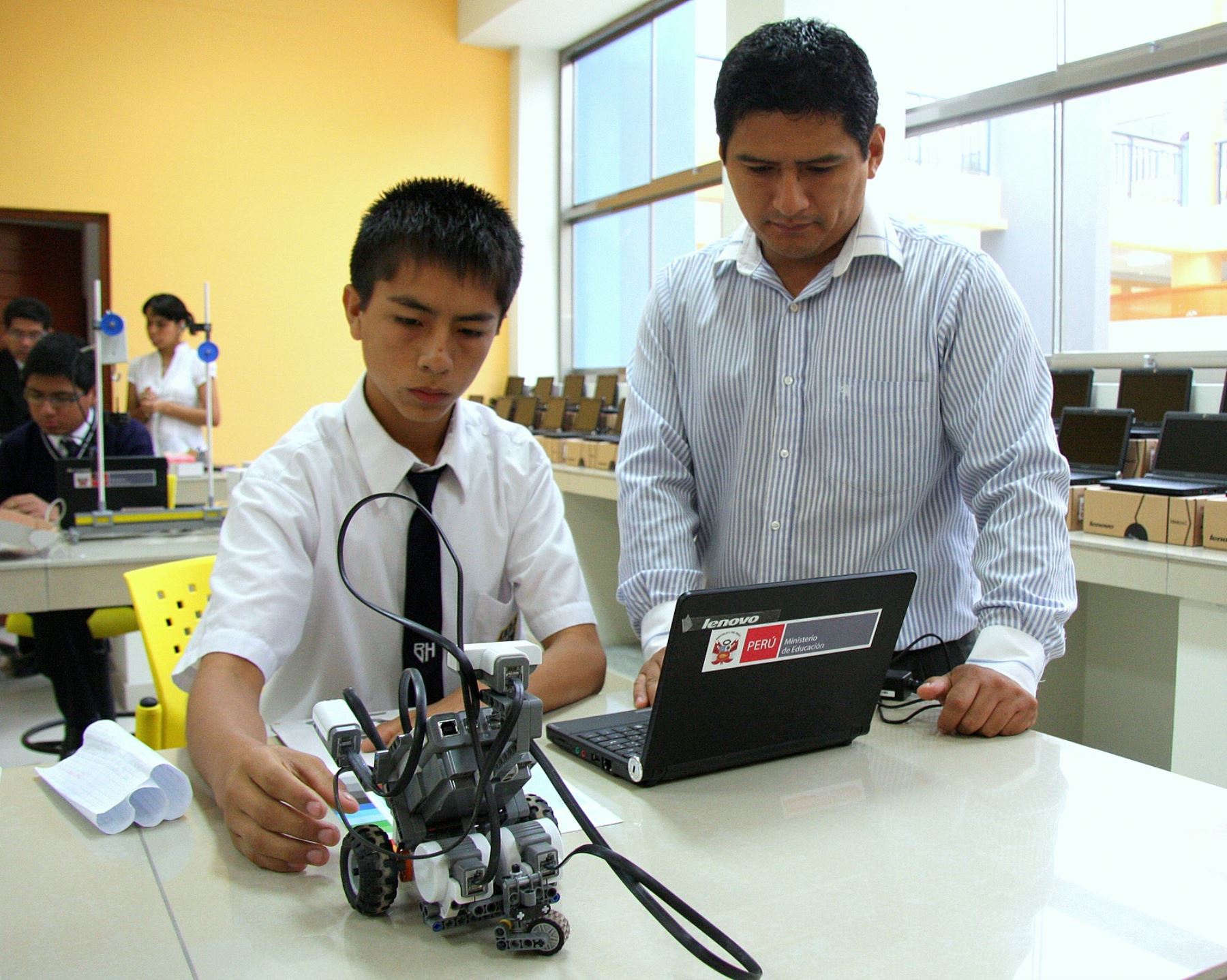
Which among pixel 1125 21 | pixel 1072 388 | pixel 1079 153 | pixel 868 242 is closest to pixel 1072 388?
pixel 1072 388

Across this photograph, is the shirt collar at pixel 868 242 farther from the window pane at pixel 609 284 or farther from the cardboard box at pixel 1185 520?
the window pane at pixel 609 284

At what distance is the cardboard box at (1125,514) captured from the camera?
2.24 meters

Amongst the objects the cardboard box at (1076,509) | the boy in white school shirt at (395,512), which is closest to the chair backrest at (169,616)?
the boy in white school shirt at (395,512)

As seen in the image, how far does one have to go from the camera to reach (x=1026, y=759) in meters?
1.06

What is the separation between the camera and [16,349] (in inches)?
172

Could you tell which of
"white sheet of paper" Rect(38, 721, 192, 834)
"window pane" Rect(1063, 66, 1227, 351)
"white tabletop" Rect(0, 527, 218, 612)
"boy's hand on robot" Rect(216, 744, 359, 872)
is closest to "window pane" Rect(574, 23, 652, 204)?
"window pane" Rect(1063, 66, 1227, 351)

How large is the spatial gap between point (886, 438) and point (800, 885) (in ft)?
2.21

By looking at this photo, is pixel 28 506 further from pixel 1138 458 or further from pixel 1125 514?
pixel 1138 458

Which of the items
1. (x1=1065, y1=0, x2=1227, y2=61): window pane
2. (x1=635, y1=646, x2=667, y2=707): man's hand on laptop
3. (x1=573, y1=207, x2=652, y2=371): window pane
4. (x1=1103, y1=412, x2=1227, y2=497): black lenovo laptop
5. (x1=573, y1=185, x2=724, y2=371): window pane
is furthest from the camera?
(x1=573, y1=207, x2=652, y2=371): window pane

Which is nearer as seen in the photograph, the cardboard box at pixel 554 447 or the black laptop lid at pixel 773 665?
the black laptop lid at pixel 773 665

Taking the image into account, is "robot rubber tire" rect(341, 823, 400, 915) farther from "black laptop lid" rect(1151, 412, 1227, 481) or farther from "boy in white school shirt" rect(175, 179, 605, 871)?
"black laptop lid" rect(1151, 412, 1227, 481)

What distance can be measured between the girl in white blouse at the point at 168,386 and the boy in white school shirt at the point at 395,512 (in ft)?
12.3

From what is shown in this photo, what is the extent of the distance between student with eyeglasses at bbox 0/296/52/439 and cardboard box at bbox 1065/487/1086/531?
11.5 ft

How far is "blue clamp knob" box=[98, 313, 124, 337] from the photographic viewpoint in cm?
271
